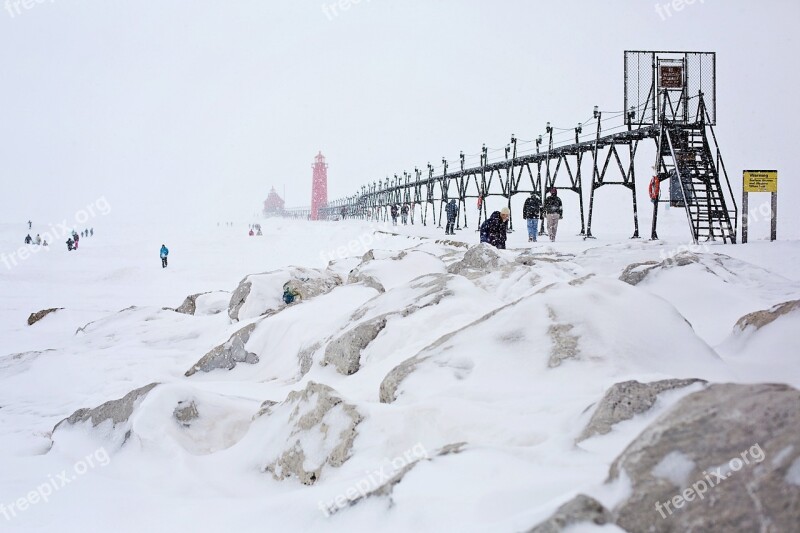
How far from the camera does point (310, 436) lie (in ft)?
11.2

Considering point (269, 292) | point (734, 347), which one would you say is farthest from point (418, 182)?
point (734, 347)

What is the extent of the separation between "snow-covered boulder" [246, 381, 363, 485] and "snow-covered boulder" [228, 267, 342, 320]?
5.50 metres

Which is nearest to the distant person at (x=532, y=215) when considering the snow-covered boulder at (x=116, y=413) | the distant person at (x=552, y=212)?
the distant person at (x=552, y=212)

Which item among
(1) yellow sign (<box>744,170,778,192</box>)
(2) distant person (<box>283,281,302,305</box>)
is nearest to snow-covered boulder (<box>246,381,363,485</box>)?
(2) distant person (<box>283,281,302,305</box>)

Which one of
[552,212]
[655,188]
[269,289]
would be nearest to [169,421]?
[269,289]

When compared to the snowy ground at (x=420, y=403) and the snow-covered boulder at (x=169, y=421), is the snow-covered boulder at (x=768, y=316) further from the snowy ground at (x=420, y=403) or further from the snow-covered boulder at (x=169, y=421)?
the snow-covered boulder at (x=169, y=421)

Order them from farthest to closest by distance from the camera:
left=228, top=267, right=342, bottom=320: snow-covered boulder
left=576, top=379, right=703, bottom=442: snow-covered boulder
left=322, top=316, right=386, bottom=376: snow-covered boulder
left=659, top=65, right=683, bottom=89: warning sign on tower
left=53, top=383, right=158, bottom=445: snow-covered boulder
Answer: left=659, top=65, right=683, bottom=89: warning sign on tower < left=228, top=267, right=342, bottom=320: snow-covered boulder < left=322, top=316, right=386, bottom=376: snow-covered boulder < left=53, top=383, right=158, bottom=445: snow-covered boulder < left=576, top=379, right=703, bottom=442: snow-covered boulder

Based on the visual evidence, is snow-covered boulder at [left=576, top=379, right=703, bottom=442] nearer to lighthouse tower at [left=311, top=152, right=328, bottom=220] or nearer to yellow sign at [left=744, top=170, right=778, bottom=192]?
yellow sign at [left=744, top=170, right=778, bottom=192]

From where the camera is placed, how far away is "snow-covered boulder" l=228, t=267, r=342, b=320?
956 cm

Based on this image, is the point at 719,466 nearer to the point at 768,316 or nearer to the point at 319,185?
the point at 768,316

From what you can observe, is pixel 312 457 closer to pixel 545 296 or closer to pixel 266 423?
Result: pixel 266 423

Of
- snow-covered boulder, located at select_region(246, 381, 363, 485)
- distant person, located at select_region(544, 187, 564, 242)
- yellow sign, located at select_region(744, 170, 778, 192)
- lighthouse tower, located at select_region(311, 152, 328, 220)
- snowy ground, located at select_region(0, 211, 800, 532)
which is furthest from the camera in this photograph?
lighthouse tower, located at select_region(311, 152, 328, 220)

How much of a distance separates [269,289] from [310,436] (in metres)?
6.93

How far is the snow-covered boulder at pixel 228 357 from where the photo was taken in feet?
22.5
